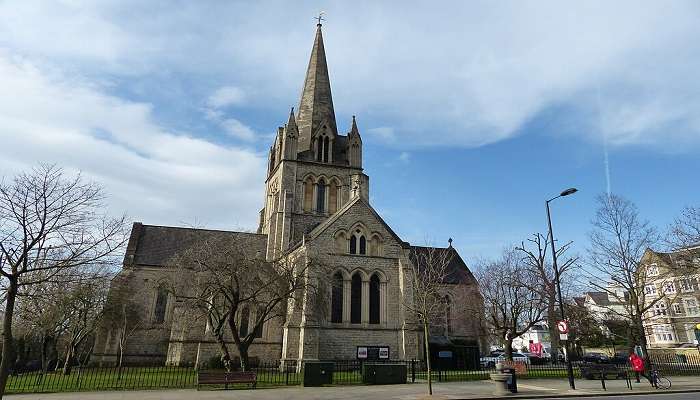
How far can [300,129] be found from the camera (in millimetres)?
42062

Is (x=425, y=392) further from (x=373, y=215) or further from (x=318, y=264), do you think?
(x=373, y=215)

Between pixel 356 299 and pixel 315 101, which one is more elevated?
pixel 315 101

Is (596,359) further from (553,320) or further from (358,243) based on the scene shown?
(358,243)

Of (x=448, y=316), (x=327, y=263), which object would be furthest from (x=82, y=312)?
(x=448, y=316)

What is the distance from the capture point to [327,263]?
1128 inches

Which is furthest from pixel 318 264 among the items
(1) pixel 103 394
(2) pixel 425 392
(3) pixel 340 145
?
(3) pixel 340 145

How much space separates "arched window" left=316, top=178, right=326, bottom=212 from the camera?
38.8 meters

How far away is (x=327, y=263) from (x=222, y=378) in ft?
40.7

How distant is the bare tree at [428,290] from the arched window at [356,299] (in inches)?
128

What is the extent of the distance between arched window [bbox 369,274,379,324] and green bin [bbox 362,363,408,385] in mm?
8439

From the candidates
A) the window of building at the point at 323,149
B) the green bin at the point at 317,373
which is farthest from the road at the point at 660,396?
the window of building at the point at 323,149

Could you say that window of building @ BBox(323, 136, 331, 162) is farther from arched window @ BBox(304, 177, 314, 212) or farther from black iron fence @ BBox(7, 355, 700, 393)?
black iron fence @ BBox(7, 355, 700, 393)

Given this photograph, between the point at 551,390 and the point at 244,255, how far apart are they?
16.5m

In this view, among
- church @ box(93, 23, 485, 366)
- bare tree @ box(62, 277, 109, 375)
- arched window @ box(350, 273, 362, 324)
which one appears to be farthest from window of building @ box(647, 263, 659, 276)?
bare tree @ box(62, 277, 109, 375)
